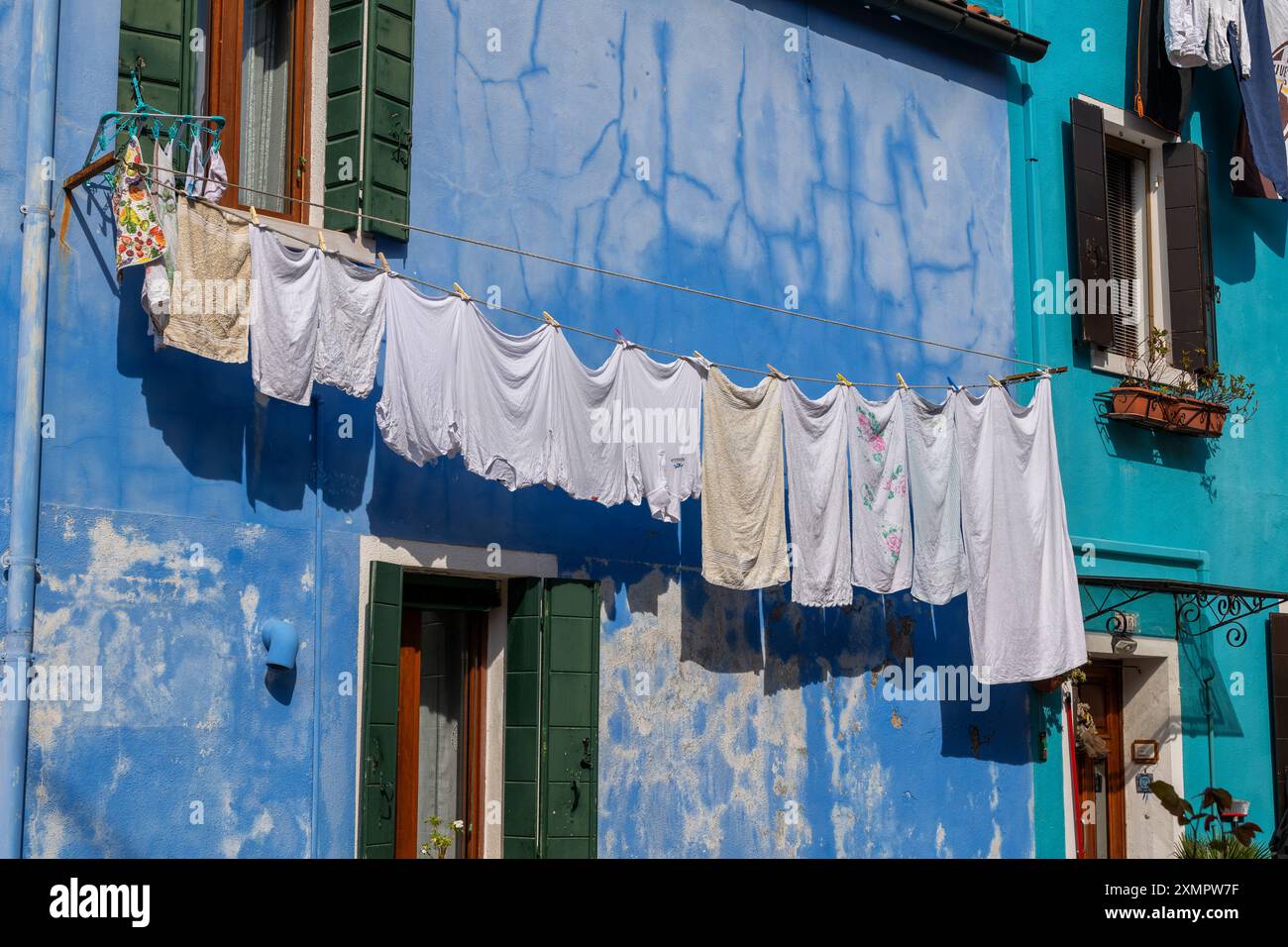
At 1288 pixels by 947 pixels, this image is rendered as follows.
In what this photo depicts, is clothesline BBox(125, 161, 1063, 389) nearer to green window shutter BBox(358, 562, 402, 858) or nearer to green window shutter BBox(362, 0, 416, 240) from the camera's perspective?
green window shutter BBox(362, 0, 416, 240)

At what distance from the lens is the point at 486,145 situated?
839cm

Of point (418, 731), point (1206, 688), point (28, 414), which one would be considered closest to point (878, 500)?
point (418, 731)

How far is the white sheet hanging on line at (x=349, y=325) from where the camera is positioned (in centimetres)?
717

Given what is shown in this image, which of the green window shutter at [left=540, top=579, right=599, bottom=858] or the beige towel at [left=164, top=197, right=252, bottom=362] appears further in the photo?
the green window shutter at [left=540, top=579, right=599, bottom=858]

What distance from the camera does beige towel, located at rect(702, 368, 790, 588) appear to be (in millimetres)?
8305

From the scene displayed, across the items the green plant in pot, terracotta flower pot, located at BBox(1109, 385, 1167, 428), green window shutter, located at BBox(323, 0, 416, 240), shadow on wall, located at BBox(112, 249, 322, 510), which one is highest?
green window shutter, located at BBox(323, 0, 416, 240)

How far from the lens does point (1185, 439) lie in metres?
11.7

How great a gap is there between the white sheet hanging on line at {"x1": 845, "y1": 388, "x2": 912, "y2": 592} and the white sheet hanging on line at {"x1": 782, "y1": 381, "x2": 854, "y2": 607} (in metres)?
0.08

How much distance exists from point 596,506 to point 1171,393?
472 centimetres

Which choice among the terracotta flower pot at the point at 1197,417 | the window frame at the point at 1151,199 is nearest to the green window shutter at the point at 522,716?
the terracotta flower pot at the point at 1197,417

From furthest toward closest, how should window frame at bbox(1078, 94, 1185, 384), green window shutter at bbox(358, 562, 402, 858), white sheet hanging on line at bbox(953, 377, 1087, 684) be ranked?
window frame at bbox(1078, 94, 1185, 384), white sheet hanging on line at bbox(953, 377, 1087, 684), green window shutter at bbox(358, 562, 402, 858)

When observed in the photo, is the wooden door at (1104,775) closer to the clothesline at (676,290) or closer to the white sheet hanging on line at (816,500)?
the clothesline at (676,290)

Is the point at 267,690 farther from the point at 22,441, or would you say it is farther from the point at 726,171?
the point at 726,171

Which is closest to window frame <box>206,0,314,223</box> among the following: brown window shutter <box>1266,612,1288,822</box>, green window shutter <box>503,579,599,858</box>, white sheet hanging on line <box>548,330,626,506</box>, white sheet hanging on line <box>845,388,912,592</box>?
white sheet hanging on line <box>548,330,626,506</box>
